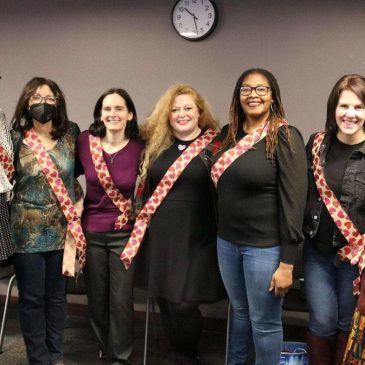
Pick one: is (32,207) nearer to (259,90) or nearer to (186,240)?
(186,240)

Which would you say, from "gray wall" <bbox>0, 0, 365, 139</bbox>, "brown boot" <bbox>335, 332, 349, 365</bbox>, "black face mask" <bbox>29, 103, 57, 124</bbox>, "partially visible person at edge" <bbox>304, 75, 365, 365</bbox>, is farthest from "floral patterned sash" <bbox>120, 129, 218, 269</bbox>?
"brown boot" <bbox>335, 332, 349, 365</bbox>

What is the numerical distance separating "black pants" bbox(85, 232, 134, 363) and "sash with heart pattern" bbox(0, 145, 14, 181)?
503mm

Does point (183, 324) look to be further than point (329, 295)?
Yes

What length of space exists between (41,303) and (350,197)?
1630mm

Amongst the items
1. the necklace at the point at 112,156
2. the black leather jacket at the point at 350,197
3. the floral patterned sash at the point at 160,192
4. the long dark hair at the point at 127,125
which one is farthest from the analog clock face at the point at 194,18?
the black leather jacket at the point at 350,197

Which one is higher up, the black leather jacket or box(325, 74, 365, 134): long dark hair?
box(325, 74, 365, 134): long dark hair

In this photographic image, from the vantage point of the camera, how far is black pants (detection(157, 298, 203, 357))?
2.48 metres

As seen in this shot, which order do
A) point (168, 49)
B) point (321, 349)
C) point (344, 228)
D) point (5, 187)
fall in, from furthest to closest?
point (168, 49), point (5, 187), point (321, 349), point (344, 228)

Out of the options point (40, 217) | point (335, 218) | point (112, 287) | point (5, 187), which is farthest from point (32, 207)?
point (335, 218)

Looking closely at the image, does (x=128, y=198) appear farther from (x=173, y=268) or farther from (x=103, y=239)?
(x=173, y=268)

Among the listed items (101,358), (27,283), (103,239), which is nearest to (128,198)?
(103,239)

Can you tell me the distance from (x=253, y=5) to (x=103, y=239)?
185 centimetres

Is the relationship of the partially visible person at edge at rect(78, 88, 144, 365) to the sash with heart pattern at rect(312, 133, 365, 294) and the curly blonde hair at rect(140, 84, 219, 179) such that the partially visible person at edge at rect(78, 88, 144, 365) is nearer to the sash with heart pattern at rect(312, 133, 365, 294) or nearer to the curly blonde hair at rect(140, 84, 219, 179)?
the curly blonde hair at rect(140, 84, 219, 179)

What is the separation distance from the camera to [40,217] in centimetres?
244
